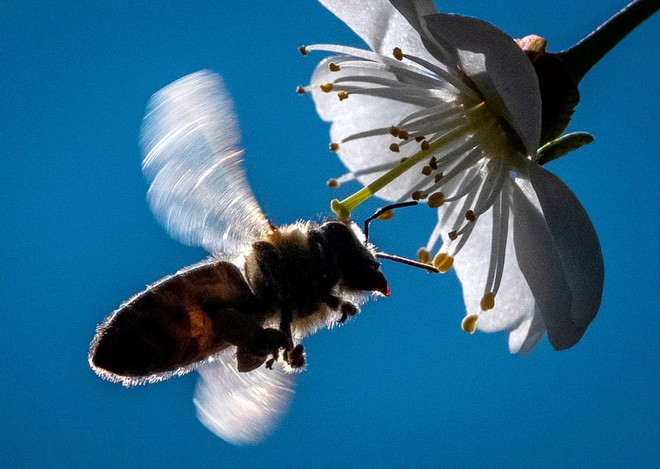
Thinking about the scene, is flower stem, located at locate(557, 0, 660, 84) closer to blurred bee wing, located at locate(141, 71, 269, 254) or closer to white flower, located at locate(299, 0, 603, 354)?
white flower, located at locate(299, 0, 603, 354)

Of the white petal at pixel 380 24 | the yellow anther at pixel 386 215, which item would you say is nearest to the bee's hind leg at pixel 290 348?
the yellow anther at pixel 386 215

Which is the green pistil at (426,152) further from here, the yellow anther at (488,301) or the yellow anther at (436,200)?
the yellow anther at (488,301)

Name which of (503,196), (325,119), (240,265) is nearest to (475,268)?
(503,196)

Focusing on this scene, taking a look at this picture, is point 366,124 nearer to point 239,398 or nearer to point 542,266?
point 542,266

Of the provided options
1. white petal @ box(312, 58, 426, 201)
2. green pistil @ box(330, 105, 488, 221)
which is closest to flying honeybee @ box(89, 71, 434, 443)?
green pistil @ box(330, 105, 488, 221)

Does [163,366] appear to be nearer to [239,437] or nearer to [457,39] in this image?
[239,437]

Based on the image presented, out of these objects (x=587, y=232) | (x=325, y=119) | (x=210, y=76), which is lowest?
(x=587, y=232)

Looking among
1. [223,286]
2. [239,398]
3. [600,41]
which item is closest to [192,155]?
A: [223,286]
